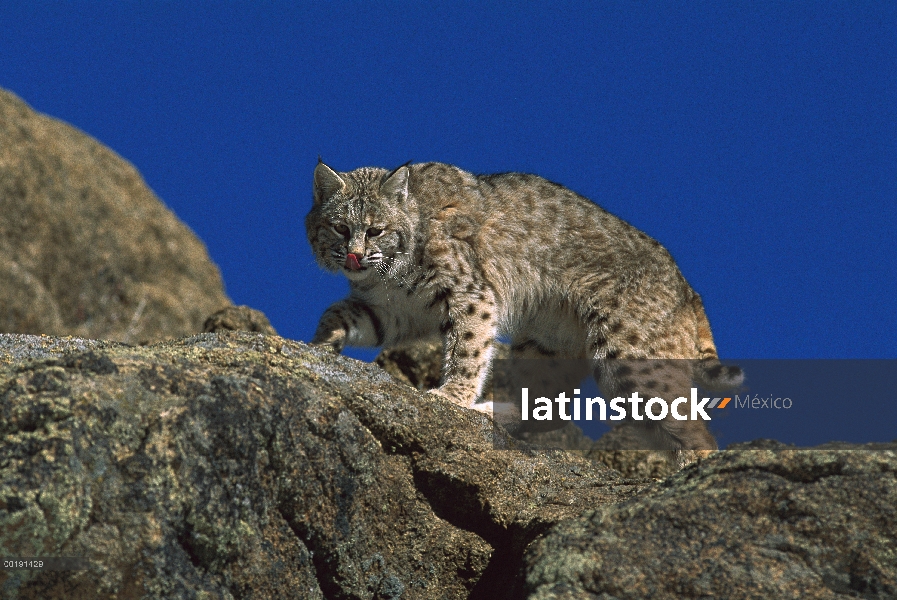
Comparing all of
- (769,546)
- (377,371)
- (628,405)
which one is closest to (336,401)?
(377,371)

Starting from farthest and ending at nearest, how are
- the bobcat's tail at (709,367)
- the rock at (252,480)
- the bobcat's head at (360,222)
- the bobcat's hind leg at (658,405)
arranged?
the bobcat's tail at (709,367), the bobcat's head at (360,222), the bobcat's hind leg at (658,405), the rock at (252,480)

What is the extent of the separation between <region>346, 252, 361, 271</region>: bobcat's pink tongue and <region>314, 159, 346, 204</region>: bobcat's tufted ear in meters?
0.72

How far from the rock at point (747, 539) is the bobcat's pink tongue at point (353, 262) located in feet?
15.2

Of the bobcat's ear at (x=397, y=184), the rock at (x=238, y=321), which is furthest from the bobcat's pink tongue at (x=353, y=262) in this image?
the rock at (x=238, y=321)

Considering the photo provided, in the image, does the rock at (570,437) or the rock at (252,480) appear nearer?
the rock at (252,480)

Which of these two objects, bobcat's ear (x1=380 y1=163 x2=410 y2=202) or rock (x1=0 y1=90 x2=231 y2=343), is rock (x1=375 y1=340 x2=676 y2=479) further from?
rock (x1=0 y1=90 x2=231 y2=343)

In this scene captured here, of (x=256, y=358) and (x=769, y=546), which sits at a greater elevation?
(x=256, y=358)

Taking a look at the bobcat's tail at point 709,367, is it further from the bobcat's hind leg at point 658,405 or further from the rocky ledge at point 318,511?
the rocky ledge at point 318,511

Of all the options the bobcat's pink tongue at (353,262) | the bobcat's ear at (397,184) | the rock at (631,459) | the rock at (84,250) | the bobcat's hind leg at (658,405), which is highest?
the rock at (84,250)

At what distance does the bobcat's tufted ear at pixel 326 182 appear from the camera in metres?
8.53

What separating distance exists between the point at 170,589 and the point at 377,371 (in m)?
1.98

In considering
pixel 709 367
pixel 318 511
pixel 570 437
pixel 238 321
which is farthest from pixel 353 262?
pixel 318 511

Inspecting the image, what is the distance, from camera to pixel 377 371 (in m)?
5.16

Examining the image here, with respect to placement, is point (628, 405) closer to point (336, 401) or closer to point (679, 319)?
point (679, 319)
